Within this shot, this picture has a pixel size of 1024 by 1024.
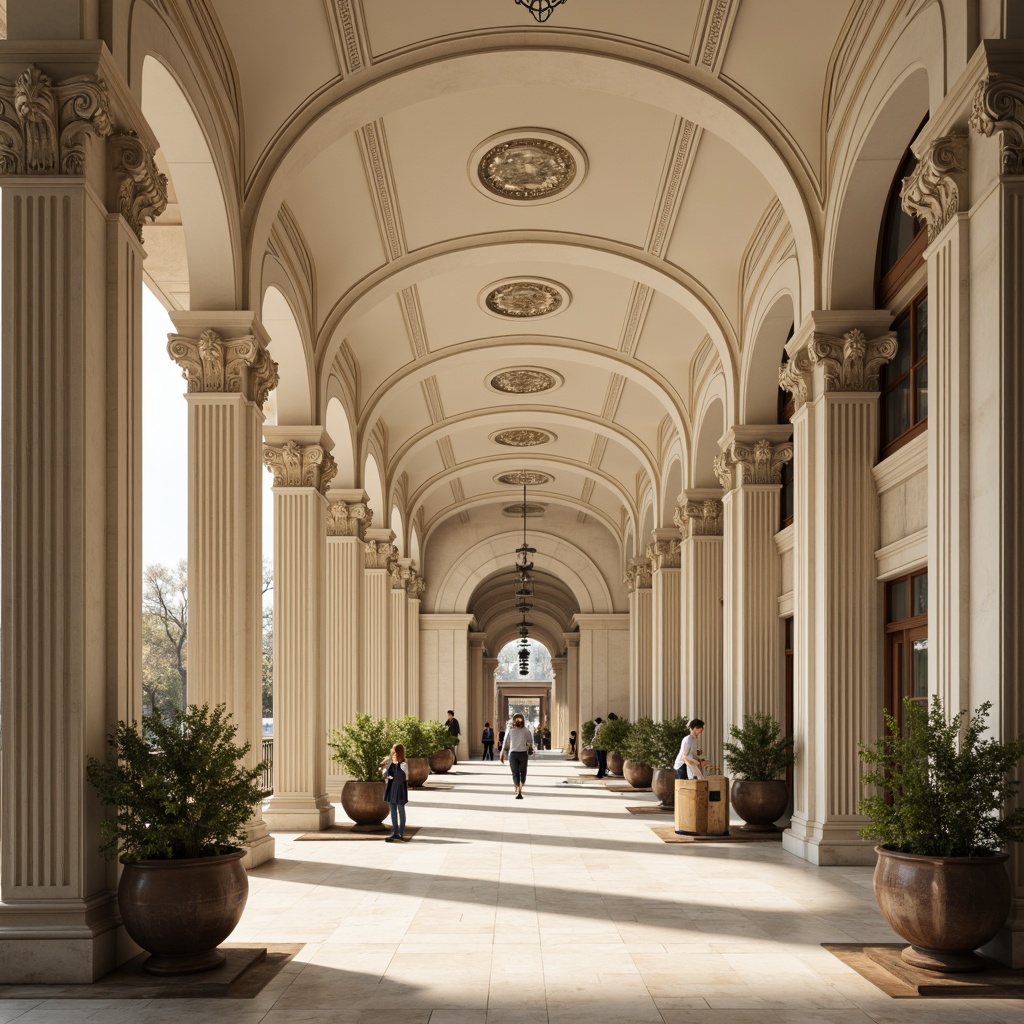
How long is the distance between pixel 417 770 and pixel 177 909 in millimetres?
15751

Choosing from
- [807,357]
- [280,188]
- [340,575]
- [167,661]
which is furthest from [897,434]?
[167,661]

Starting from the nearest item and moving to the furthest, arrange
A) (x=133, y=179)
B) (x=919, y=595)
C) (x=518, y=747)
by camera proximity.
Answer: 1. (x=133, y=179)
2. (x=919, y=595)
3. (x=518, y=747)

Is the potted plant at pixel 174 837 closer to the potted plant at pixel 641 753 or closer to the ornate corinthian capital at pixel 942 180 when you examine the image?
the ornate corinthian capital at pixel 942 180

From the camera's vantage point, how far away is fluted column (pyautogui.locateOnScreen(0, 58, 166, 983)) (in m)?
6.56

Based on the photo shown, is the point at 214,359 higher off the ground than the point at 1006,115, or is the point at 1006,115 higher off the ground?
the point at 1006,115

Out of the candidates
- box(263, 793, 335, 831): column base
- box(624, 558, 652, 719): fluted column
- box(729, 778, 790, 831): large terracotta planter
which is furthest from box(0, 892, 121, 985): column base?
box(624, 558, 652, 719): fluted column

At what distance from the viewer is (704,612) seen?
63.4 feet

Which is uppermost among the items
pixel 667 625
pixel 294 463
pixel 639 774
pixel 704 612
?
pixel 294 463

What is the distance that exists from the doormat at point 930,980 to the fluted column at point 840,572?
4.21 m

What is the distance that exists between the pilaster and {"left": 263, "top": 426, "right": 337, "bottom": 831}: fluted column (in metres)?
10.2

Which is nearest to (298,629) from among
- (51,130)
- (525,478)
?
(51,130)

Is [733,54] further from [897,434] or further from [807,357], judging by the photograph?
[897,434]

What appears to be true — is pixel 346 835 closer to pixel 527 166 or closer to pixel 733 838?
pixel 733 838

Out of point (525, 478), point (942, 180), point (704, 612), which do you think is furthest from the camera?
point (525, 478)
